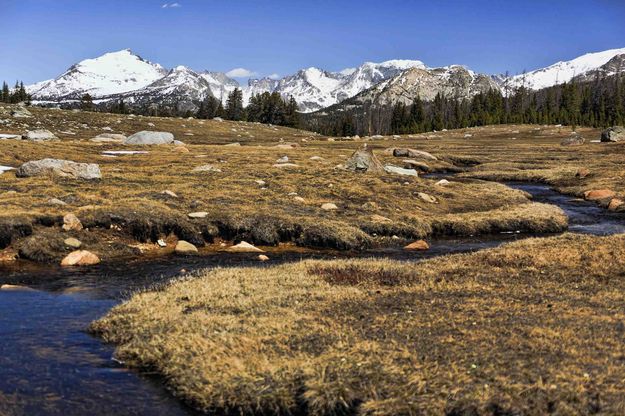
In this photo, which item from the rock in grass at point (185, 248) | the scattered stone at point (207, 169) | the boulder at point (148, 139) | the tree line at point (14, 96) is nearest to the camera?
the rock in grass at point (185, 248)

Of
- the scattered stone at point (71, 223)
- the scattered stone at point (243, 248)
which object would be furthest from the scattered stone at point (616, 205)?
the scattered stone at point (71, 223)

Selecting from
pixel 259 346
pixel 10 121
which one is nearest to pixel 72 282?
pixel 259 346

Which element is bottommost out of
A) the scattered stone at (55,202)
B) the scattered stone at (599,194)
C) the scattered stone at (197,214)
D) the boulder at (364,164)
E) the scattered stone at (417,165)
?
the scattered stone at (599,194)

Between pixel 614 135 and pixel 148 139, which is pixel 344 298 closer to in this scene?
pixel 148 139

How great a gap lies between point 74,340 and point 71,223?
47.0 feet

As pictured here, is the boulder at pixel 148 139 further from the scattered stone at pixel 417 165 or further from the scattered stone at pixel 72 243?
the scattered stone at pixel 72 243

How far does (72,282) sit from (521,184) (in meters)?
52.0

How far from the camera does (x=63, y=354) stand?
44.7 feet

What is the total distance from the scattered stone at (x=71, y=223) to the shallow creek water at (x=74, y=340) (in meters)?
3.79

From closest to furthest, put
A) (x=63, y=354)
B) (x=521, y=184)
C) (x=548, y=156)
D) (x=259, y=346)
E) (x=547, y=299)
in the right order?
(x=259, y=346), (x=63, y=354), (x=547, y=299), (x=521, y=184), (x=548, y=156)

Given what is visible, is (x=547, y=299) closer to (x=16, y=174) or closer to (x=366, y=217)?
(x=366, y=217)

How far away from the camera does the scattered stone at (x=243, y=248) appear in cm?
2797

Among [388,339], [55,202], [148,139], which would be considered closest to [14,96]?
[148,139]

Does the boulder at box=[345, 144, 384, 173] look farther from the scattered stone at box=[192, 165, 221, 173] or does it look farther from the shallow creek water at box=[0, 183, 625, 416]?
the shallow creek water at box=[0, 183, 625, 416]
